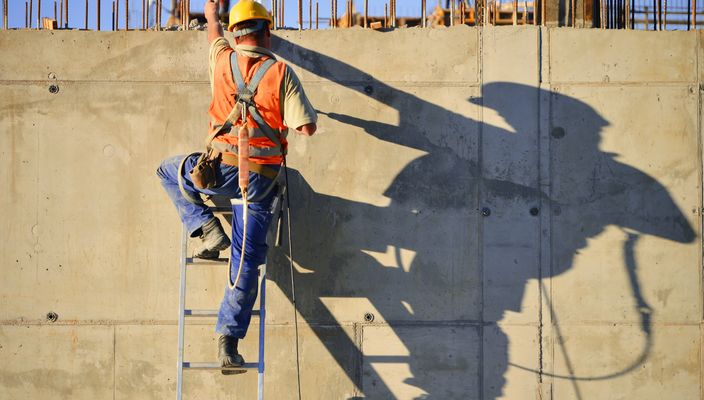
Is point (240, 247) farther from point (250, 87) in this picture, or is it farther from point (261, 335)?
point (250, 87)

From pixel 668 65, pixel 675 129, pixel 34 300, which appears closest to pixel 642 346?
pixel 675 129

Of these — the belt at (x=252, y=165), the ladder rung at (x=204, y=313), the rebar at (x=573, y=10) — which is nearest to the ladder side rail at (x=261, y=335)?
the ladder rung at (x=204, y=313)

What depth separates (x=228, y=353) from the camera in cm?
669

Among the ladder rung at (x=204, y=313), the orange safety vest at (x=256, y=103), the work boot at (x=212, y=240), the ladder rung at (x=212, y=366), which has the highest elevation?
the orange safety vest at (x=256, y=103)

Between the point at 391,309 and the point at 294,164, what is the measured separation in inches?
57.1

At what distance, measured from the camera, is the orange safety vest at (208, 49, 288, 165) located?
661 cm

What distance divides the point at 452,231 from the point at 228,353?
6.97 feet

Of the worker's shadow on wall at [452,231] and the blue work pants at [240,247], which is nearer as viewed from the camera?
the blue work pants at [240,247]

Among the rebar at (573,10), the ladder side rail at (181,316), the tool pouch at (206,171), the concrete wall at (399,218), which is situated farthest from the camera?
the rebar at (573,10)

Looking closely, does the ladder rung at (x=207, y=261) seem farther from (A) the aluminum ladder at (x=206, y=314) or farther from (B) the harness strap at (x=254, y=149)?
(B) the harness strap at (x=254, y=149)

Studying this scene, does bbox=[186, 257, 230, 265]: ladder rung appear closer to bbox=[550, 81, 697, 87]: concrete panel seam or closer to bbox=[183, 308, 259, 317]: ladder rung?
bbox=[183, 308, 259, 317]: ladder rung

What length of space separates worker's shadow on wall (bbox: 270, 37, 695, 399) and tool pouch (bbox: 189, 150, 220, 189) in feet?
3.12

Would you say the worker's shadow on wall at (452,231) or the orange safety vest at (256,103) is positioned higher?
the orange safety vest at (256,103)

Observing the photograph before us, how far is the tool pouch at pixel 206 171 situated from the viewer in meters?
6.56
